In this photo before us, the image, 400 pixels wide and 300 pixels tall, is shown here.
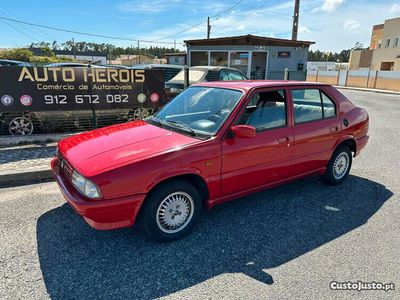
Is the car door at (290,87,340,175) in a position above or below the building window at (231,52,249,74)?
below

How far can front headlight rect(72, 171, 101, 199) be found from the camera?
2.63m

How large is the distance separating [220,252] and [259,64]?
20.3 metres

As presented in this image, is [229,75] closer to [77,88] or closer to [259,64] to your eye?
[77,88]

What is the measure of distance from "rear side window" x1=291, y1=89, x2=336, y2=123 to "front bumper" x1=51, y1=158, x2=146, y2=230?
236 cm

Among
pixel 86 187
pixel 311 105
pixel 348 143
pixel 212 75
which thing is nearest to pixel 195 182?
pixel 86 187

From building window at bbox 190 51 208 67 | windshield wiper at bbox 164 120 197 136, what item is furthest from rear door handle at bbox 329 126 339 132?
building window at bbox 190 51 208 67

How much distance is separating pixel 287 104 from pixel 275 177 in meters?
0.95

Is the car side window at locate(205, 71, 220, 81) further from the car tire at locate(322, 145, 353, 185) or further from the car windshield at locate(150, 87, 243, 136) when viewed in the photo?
the car tire at locate(322, 145, 353, 185)

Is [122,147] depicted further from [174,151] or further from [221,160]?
[221,160]

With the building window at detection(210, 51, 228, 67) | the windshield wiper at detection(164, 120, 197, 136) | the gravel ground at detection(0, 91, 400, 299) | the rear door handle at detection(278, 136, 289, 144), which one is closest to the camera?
the gravel ground at detection(0, 91, 400, 299)

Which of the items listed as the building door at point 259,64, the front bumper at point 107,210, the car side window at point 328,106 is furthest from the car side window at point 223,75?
the building door at point 259,64

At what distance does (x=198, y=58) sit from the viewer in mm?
22719

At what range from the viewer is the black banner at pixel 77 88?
6.24m

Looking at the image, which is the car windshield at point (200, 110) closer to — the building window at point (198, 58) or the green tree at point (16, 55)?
the building window at point (198, 58)
